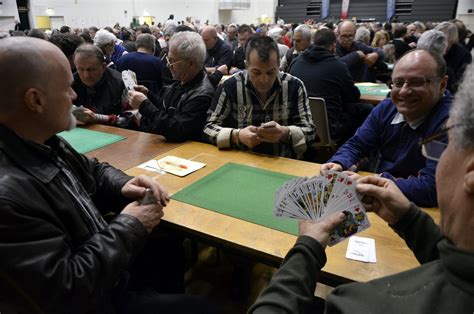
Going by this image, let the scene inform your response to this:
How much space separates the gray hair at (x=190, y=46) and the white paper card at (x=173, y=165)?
0.78 meters

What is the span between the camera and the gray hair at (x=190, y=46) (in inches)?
95.3

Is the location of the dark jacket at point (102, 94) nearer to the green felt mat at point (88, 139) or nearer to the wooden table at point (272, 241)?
the green felt mat at point (88, 139)

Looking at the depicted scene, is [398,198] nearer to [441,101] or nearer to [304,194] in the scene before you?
[304,194]

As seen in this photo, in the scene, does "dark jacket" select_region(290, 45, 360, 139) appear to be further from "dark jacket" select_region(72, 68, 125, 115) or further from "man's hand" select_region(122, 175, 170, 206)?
"man's hand" select_region(122, 175, 170, 206)

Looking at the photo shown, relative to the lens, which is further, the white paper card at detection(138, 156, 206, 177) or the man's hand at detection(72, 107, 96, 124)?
the man's hand at detection(72, 107, 96, 124)

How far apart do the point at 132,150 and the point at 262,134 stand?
85 cm

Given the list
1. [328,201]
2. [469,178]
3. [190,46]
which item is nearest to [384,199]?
[328,201]

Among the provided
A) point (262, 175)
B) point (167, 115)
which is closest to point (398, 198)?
point (262, 175)

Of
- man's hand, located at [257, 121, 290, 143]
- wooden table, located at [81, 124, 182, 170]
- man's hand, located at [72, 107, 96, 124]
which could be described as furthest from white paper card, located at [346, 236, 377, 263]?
man's hand, located at [72, 107, 96, 124]

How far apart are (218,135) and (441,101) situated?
4.17 feet

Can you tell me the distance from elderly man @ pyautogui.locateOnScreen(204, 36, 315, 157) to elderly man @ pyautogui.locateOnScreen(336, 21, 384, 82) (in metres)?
2.60

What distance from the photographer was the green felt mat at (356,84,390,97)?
4004mm

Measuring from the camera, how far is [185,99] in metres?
2.48

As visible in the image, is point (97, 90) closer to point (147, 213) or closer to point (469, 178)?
point (147, 213)
